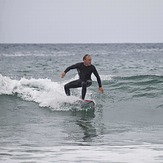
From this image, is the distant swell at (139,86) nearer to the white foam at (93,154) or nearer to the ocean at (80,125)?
the ocean at (80,125)

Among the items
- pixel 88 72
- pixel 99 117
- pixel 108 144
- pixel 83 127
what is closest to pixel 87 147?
pixel 108 144

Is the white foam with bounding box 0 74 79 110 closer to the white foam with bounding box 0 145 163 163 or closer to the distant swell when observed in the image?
the distant swell

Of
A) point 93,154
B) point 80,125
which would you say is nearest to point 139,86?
point 80,125

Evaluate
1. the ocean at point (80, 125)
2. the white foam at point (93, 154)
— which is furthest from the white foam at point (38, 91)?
the white foam at point (93, 154)

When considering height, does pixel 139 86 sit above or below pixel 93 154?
above

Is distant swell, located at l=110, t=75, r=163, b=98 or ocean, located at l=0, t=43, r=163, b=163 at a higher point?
distant swell, located at l=110, t=75, r=163, b=98

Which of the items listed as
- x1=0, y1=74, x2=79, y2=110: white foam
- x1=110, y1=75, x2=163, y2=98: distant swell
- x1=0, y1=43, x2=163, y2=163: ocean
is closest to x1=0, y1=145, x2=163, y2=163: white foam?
x1=0, y1=43, x2=163, y2=163: ocean

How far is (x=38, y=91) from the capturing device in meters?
16.4

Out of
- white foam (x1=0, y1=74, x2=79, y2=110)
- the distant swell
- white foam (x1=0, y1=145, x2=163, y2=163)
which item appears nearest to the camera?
white foam (x1=0, y1=145, x2=163, y2=163)

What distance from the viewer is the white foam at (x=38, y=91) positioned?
45.2 ft

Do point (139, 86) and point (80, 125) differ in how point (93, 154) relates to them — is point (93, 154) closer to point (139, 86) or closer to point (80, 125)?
point (80, 125)

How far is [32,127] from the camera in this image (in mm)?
10016

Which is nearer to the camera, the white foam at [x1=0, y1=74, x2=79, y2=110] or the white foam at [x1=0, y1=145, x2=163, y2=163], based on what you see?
the white foam at [x1=0, y1=145, x2=163, y2=163]

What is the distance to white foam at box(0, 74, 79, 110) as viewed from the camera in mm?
13791
